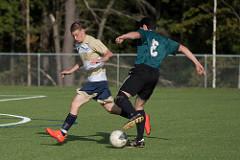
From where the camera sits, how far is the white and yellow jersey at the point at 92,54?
12.2 m

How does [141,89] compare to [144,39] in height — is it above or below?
below

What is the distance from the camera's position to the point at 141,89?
38.8ft

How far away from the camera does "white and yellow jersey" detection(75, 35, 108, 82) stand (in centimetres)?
1224

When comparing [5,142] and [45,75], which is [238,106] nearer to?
[5,142]

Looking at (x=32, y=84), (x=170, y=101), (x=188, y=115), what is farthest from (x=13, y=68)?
(x=188, y=115)

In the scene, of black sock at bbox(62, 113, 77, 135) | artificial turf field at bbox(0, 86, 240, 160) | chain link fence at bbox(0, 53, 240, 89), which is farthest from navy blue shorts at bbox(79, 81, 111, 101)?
chain link fence at bbox(0, 53, 240, 89)

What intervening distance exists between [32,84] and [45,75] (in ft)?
2.75

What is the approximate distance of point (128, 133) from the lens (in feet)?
46.3

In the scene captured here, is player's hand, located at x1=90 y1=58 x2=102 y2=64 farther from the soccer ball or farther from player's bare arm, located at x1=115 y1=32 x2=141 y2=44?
the soccer ball

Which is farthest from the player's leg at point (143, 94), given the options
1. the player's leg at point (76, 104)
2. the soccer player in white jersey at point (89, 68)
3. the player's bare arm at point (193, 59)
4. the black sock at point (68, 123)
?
the black sock at point (68, 123)

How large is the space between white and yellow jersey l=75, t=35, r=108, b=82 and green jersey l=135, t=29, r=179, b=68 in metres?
0.75

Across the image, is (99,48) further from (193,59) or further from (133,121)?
(193,59)

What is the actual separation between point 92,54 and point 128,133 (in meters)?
2.41

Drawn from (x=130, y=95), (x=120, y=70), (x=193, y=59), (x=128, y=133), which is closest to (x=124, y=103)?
(x=130, y=95)
